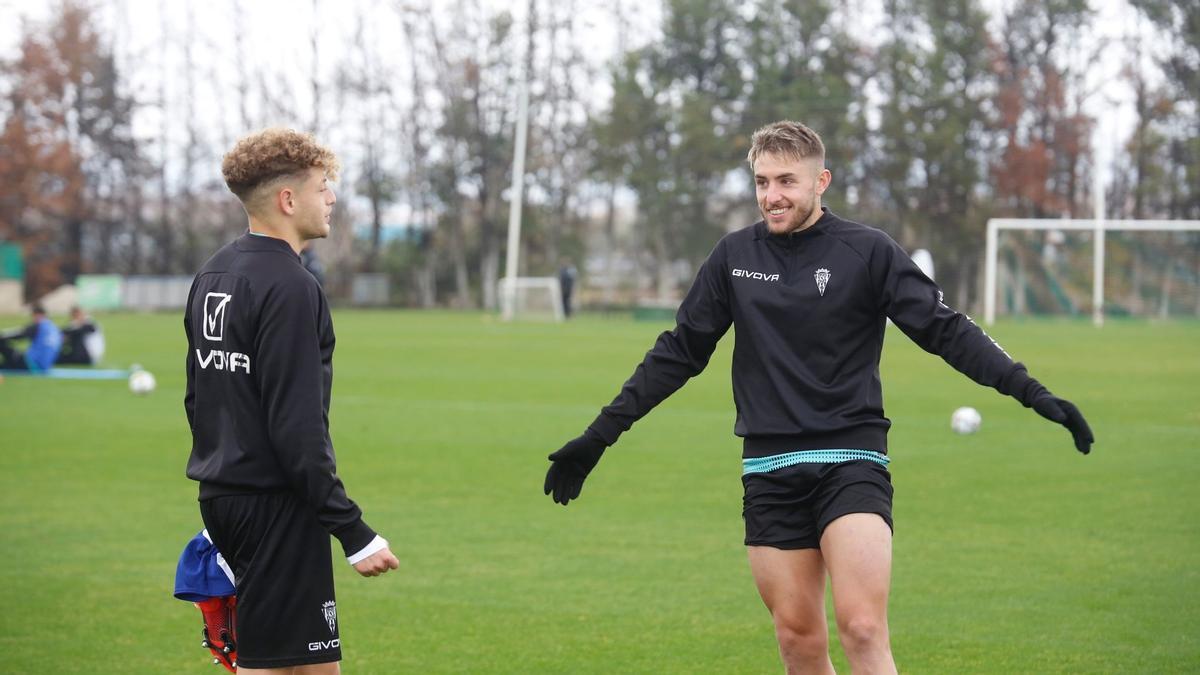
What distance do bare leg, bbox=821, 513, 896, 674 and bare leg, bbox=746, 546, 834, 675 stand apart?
15 cm

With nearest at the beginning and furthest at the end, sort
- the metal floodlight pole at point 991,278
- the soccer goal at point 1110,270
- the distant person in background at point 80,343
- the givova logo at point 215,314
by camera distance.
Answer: the givova logo at point 215,314, the distant person in background at point 80,343, the soccer goal at point 1110,270, the metal floodlight pole at point 991,278

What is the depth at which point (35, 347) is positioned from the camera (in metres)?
23.1

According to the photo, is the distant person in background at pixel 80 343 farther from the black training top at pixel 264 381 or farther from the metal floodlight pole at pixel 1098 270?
the metal floodlight pole at pixel 1098 270

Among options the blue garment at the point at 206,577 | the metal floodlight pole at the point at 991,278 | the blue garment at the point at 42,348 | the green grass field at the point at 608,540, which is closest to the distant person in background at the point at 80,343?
the blue garment at the point at 42,348

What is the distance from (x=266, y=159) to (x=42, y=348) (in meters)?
20.5


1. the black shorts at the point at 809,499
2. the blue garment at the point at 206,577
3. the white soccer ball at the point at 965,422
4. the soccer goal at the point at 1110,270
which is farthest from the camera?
the soccer goal at the point at 1110,270

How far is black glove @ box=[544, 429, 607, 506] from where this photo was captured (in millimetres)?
5191

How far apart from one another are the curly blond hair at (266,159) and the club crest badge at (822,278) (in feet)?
5.53

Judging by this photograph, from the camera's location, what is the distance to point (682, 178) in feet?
183

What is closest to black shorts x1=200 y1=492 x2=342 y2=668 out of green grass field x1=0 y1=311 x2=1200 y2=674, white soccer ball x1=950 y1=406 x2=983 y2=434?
green grass field x1=0 y1=311 x2=1200 y2=674

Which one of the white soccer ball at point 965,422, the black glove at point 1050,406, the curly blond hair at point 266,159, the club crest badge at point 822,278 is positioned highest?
the curly blond hair at point 266,159

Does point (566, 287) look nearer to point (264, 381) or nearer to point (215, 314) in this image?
point (215, 314)

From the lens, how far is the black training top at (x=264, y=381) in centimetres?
409

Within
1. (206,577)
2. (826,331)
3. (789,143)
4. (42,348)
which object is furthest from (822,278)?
(42,348)
